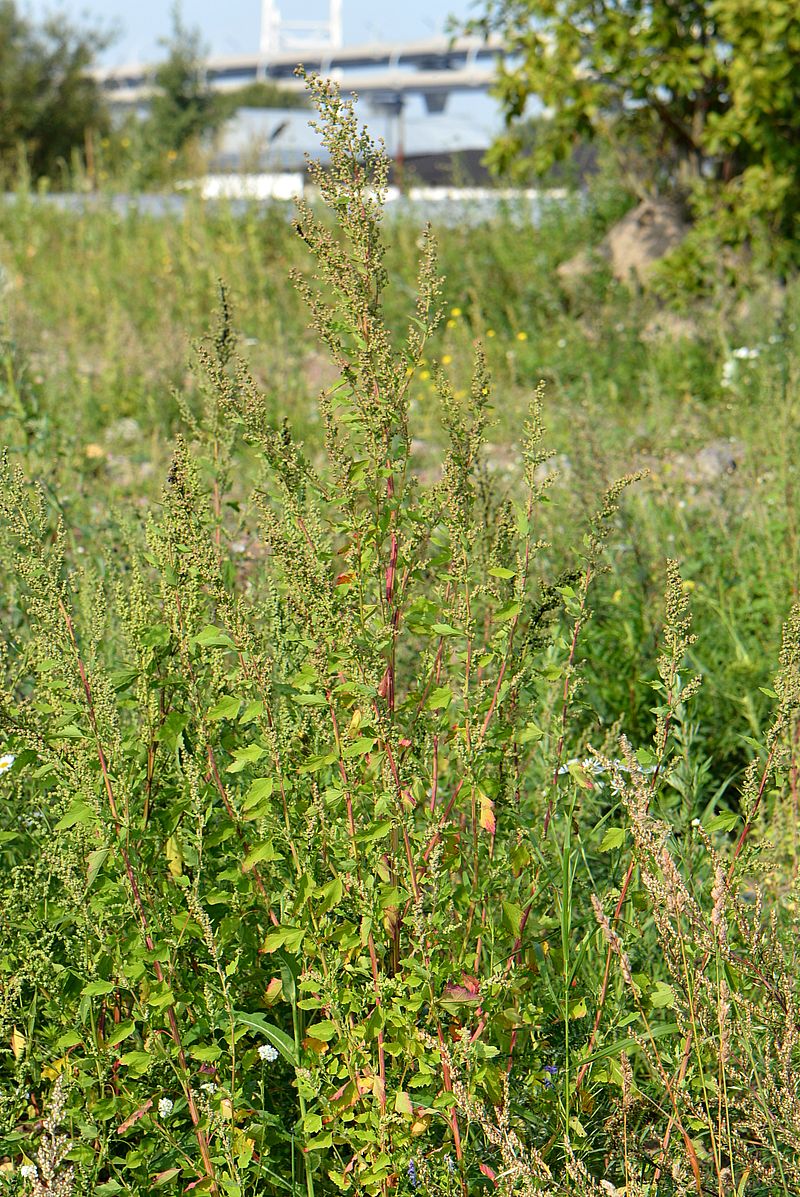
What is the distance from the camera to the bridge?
4931 centimetres

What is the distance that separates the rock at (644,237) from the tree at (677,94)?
176 mm

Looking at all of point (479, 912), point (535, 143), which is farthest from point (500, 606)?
point (535, 143)

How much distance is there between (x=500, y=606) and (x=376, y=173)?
0.74 meters

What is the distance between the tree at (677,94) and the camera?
7.21m

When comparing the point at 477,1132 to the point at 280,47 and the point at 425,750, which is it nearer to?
the point at 425,750

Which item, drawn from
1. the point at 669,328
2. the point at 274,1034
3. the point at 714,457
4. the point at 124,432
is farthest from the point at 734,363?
the point at 274,1034

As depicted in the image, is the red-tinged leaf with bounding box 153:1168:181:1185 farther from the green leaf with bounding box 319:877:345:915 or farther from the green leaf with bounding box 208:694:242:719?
the green leaf with bounding box 208:694:242:719

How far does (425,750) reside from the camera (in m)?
2.30

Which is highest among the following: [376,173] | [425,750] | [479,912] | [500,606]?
[376,173]

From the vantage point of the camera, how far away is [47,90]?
24281 millimetres

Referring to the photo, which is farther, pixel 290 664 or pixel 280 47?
pixel 280 47

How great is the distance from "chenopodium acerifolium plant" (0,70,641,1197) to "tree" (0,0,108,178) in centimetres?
2221

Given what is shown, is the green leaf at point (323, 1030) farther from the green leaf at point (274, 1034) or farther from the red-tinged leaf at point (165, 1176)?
the red-tinged leaf at point (165, 1176)

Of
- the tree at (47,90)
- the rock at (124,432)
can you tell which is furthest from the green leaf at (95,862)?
the tree at (47,90)
